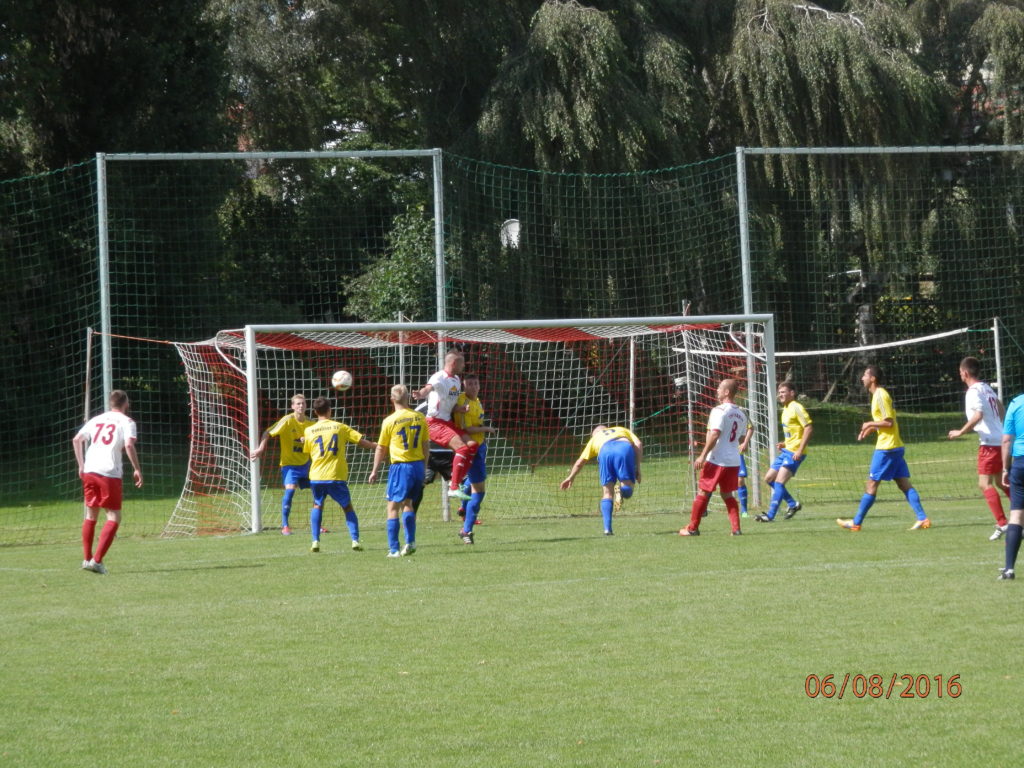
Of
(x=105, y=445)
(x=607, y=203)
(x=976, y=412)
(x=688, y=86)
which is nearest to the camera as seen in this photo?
(x=105, y=445)

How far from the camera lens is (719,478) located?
13.8 metres

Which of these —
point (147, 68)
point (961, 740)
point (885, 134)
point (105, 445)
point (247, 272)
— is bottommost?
point (961, 740)

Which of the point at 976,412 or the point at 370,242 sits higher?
the point at 370,242

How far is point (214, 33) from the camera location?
A: 26453 mm

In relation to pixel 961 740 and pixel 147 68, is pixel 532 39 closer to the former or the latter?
pixel 147 68

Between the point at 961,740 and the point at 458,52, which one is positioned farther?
the point at 458,52

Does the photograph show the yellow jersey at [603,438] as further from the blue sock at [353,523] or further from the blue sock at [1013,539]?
the blue sock at [1013,539]

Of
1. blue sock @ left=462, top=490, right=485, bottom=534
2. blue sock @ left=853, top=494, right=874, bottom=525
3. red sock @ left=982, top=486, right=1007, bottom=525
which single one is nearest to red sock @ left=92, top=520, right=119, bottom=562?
blue sock @ left=462, top=490, right=485, bottom=534

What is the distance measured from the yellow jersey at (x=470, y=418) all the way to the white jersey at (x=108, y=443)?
13.6 feet

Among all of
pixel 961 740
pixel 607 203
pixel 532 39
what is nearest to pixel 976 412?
pixel 961 740

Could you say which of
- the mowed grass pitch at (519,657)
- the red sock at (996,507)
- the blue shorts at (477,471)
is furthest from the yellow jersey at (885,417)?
the blue shorts at (477,471)

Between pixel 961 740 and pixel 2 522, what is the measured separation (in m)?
16.7

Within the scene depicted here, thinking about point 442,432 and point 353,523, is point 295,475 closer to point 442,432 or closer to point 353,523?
point 442,432

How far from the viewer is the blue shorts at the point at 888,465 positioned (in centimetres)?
1415
